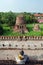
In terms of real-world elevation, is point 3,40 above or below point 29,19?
above

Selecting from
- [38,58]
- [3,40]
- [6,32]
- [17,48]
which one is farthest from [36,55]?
[6,32]

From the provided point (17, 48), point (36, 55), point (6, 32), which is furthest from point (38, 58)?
point (6, 32)

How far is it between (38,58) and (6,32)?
7718mm

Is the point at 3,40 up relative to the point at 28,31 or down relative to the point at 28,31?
up

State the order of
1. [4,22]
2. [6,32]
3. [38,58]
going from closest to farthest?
[38,58] → [6,32] → [4,22]

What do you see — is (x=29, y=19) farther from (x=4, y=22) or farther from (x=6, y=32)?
(x=6, y=32)

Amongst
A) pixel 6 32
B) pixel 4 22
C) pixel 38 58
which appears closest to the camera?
pixel 38 58

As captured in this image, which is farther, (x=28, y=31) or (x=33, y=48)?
(x=28, y=31)

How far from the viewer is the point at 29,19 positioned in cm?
2675

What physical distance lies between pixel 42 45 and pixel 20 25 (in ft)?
24.7

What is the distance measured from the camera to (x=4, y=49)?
13.5 metres

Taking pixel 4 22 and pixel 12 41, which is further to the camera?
pixel 4 22

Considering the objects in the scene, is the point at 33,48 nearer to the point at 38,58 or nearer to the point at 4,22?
the point at 38,58

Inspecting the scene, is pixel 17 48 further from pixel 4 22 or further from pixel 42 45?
pixel 4 22
